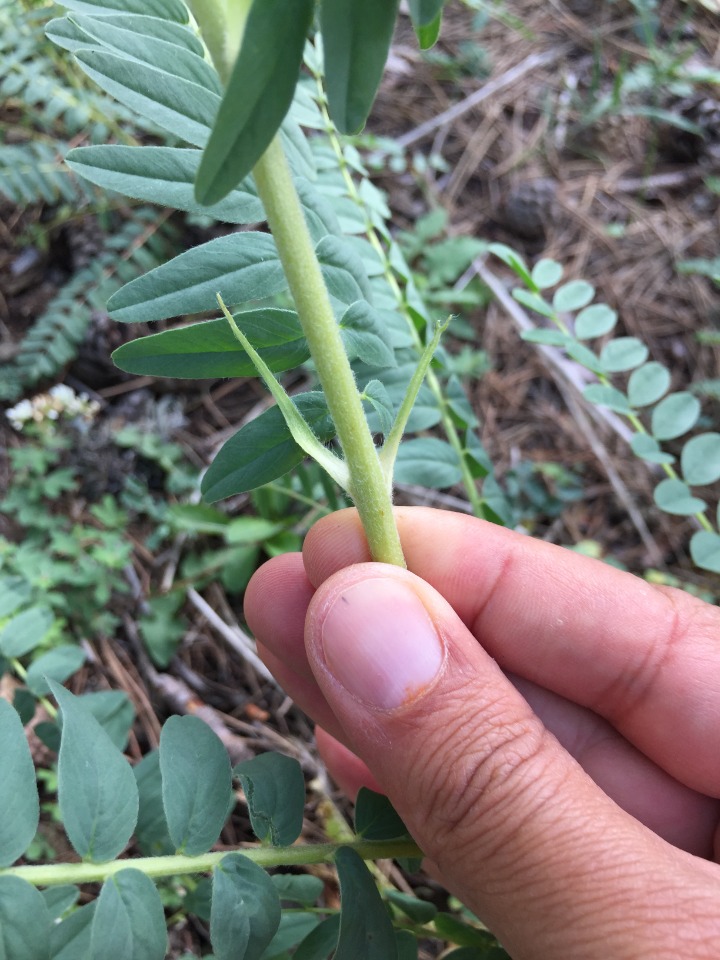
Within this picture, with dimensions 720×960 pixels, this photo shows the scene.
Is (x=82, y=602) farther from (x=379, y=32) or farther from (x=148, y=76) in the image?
(x=379, y=32)

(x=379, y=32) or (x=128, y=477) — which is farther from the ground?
(x=379, y=32)

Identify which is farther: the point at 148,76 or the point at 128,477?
the point at 128,477

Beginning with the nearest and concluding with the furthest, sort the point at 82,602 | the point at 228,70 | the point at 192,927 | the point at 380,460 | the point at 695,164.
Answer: the point at 228,70
the point at 380,460
the point at 192,927
the point at 82,602
the point at 695,164

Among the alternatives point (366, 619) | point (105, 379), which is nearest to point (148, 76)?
point (366, 619)

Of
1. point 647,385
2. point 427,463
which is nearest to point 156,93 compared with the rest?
point 427,463

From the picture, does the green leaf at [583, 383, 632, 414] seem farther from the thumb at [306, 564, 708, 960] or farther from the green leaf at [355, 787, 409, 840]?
the green leaf at [355, 787, 409, 840]

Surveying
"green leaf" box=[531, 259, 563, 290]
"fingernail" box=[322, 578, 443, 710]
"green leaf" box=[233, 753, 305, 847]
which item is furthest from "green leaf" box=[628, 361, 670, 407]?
"green leaf" box=[233, 753, 305, 847]

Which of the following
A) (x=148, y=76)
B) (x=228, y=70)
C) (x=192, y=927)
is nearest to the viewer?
(x=228, y=70)

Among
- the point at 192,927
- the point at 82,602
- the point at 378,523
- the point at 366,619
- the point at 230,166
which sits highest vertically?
the point at 230,166
